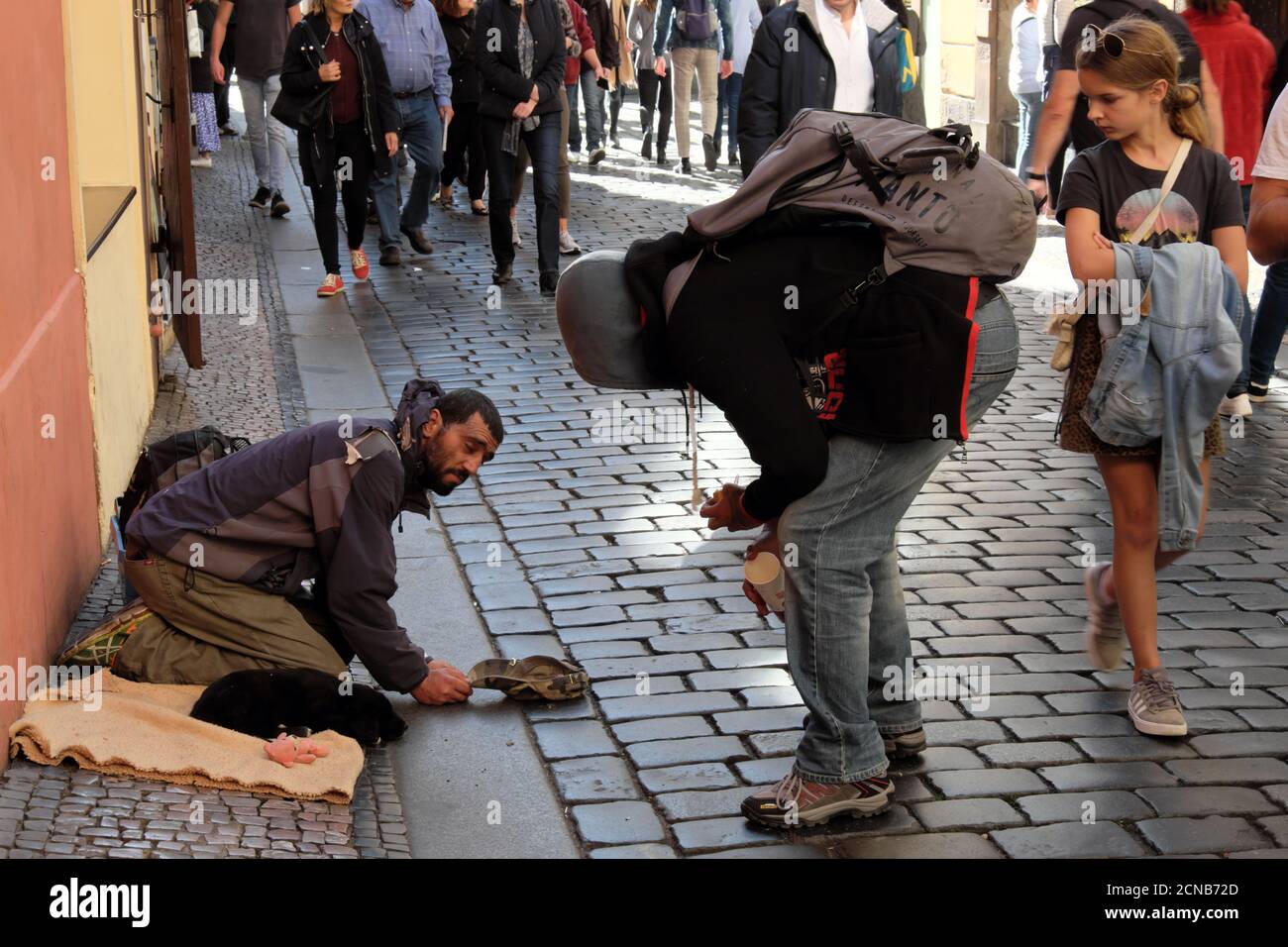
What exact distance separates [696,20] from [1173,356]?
13183 mm

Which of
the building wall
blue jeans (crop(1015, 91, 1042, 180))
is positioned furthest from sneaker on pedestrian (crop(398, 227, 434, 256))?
blue jeans (crop(1015, 91, 1042, 180))

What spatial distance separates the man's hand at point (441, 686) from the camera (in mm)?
5047

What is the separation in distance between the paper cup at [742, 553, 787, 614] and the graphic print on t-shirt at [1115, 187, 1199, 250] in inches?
55.6

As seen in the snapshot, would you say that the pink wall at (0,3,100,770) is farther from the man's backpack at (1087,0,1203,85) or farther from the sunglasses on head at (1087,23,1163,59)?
the man's backpack at (1087,0,1203,85)

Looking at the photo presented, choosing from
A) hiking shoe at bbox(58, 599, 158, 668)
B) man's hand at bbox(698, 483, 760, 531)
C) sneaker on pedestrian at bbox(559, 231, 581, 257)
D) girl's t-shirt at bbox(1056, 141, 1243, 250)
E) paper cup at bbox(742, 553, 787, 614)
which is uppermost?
girl's t-shirt at bbox(1056, 141, 1243, 250)

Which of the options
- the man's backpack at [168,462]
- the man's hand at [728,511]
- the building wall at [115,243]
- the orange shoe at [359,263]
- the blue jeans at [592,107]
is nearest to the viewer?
the man's hand at [728,511]

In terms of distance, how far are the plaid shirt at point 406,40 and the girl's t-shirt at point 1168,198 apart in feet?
26.1

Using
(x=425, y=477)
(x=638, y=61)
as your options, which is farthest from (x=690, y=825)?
(x=638, y=61)

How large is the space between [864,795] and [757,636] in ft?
4.30

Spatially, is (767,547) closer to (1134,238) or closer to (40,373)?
(1134,238)

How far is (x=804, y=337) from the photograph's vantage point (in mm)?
3885

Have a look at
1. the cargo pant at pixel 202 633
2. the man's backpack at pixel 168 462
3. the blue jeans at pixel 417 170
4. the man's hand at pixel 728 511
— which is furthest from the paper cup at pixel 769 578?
the blue jeans at pixel 417 170

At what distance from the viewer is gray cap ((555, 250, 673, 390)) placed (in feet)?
12.9

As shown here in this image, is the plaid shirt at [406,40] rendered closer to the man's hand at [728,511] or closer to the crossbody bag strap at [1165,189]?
the crossbody bag strap at [1165,189]
